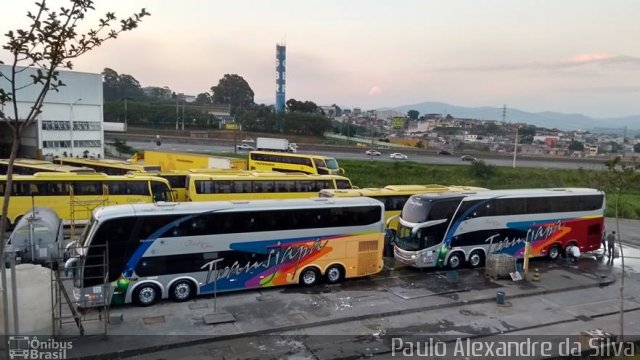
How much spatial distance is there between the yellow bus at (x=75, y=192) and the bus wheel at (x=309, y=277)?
10.1 meters

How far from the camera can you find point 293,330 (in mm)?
11781

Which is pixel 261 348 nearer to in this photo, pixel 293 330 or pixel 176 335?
pixel 293 330

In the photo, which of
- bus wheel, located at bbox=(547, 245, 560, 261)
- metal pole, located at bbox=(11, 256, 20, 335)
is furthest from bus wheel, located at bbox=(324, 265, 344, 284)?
bus wheel, located at bbox=(547, 245, 560, 261)

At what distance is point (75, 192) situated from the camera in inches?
830

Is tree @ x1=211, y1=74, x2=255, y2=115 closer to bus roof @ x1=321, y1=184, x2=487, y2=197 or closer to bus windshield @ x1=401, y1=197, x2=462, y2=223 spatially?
bus roof @ x1=321, y1=184, x2=487, y2=197

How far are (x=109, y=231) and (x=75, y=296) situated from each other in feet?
5.99

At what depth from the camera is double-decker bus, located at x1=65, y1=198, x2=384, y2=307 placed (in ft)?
39.6

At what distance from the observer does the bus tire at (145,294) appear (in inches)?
501

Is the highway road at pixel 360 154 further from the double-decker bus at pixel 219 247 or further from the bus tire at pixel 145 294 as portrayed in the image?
the bus tire at pixel 145 294

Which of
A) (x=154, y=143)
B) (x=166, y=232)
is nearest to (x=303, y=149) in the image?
(x=154, y=143)

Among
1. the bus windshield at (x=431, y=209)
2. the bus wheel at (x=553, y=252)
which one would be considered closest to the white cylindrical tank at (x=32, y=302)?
the bus windshield at (x=431, y=209)

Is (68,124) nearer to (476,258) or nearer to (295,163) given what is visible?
(295,163)

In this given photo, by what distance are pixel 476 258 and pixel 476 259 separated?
0.04 m

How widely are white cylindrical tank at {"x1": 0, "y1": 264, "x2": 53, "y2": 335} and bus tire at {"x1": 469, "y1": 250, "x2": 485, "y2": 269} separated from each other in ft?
43.4
